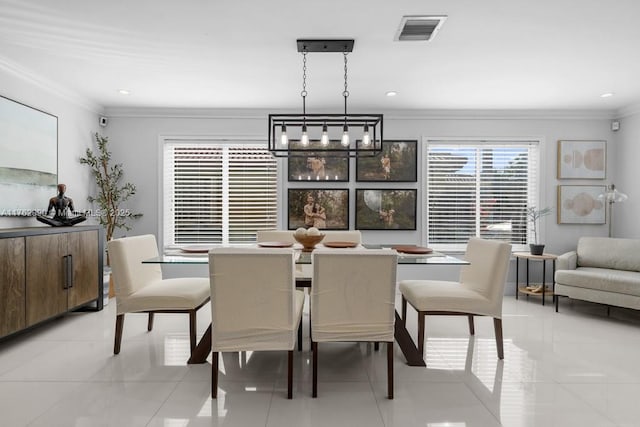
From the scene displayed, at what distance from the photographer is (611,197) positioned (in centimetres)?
446

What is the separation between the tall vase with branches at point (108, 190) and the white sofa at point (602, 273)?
533 cm

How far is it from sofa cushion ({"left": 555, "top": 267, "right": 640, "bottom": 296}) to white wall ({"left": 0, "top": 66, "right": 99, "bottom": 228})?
18.8 ft

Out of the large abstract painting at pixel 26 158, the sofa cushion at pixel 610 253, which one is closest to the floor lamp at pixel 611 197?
the sofa cushion at pixel 610 253

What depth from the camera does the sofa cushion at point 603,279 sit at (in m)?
3.55

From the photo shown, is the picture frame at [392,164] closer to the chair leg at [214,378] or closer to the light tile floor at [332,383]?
the light tile floor at [332,383]

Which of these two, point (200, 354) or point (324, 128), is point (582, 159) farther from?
point (200, 354)

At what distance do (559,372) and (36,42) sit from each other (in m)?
4.71

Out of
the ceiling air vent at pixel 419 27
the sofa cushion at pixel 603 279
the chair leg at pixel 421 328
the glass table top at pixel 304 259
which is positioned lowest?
the chair leg at pixel 421 328

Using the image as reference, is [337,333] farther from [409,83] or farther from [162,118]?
[162,118]

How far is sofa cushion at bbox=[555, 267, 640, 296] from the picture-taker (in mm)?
3553

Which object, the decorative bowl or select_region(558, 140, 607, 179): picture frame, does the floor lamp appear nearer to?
select_region(558, 140, 607, 179): picture frame

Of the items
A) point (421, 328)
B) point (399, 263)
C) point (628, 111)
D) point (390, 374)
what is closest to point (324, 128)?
point (399, 263)

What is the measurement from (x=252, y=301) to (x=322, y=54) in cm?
222

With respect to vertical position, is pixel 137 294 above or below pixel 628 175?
below
